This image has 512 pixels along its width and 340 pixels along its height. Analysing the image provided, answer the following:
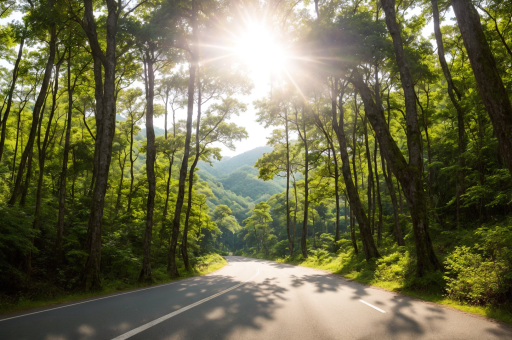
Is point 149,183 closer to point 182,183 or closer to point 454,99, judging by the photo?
point 182,183

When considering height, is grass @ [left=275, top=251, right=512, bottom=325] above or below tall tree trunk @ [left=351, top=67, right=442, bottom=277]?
below

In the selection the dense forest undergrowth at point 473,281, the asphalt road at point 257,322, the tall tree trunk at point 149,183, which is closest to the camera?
the asphalt road at point 257,322

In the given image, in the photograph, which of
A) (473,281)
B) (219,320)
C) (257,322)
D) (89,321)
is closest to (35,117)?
(89,321)

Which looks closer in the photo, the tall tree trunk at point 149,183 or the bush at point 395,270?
the bush at point 395,270

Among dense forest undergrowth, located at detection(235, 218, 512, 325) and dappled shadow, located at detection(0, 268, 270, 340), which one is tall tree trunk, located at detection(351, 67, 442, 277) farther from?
dappled shadow, located at detection(0, 268, 270, 340)

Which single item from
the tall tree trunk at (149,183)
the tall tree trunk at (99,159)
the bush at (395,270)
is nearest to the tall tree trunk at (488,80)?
the bush at (395,270)

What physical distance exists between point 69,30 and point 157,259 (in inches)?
635

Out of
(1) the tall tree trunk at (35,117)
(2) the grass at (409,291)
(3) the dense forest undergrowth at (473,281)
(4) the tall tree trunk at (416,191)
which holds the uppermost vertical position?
(1) the tall tree trunk at (35,117)

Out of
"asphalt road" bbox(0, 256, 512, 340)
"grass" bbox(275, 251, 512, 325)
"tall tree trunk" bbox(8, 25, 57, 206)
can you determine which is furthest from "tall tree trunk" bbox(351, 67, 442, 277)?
"tall tree trunk" bbox(8, 25, 57, 206)

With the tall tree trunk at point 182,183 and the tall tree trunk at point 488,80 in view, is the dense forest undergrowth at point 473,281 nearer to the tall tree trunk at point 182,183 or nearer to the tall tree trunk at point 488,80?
the tall tree trunk at point 488,80

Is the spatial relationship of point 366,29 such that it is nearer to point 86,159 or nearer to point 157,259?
point 157,259

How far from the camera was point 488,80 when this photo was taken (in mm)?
5430

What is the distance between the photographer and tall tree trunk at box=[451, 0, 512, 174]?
16.8 ft

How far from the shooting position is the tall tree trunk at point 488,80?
512 centimetres
